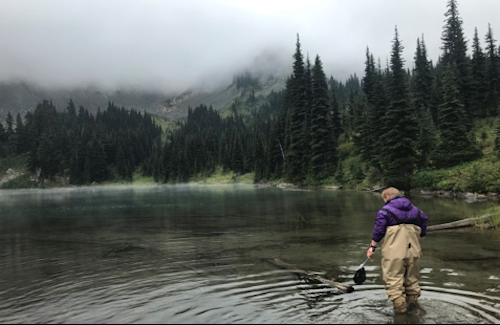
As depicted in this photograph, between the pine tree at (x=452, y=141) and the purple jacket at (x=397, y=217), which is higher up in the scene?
the pine tree at (x=452, y=141)

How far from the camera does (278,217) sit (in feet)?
95.9

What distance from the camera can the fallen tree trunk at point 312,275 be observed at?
33.0 ft

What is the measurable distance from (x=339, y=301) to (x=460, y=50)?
3494 inches

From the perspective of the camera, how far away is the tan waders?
8148mm

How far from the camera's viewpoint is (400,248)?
8141 mm

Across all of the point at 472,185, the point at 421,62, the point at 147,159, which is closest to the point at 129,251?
the point at 472,185

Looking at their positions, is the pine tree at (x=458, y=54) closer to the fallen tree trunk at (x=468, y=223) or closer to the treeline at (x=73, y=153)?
the fallen tree trunk at (x=468, y=223)

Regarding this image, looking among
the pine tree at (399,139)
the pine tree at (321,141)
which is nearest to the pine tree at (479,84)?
the pine tree at (399,139)

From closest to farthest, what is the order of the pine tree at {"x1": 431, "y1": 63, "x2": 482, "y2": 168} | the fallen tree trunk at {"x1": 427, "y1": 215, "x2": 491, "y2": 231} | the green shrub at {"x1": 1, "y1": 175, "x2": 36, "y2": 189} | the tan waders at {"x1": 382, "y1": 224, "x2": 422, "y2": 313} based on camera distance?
the tan waders at {"x1": 382, "y1": 224, "x2": 422, "y2": 313}, the fallen tree trunk at {"x1": 427, "y1": 215, "x2": 491, "y2": 231}, the pine tree at {"x1": 431, "y1": 63, "x2": 482, "y2": 168}, the green shrub at {"x1": 1, "y1": 175, "x2": 36, "y2": 189}

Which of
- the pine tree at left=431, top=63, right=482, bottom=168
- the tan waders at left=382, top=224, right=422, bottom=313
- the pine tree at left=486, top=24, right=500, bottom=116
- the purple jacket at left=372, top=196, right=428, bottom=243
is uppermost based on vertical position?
the pine tree at left=486, top=24, right=500, bottom=116

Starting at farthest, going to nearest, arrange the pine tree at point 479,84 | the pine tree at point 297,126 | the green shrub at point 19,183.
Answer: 1. the green shrub at point 19,183
2. the pine tree at point 297,126
3. the pine tree at point 479,84

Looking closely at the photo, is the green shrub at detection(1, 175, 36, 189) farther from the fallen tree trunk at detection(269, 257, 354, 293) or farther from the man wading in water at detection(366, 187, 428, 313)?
the man wading in water at detection(366, 187, 428, 313)

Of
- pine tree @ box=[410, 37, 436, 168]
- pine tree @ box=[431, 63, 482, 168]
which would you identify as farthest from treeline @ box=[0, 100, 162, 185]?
pine tree @ box=[431, 63, 482, 168]

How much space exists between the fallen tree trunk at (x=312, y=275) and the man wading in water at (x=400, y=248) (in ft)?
5.98
